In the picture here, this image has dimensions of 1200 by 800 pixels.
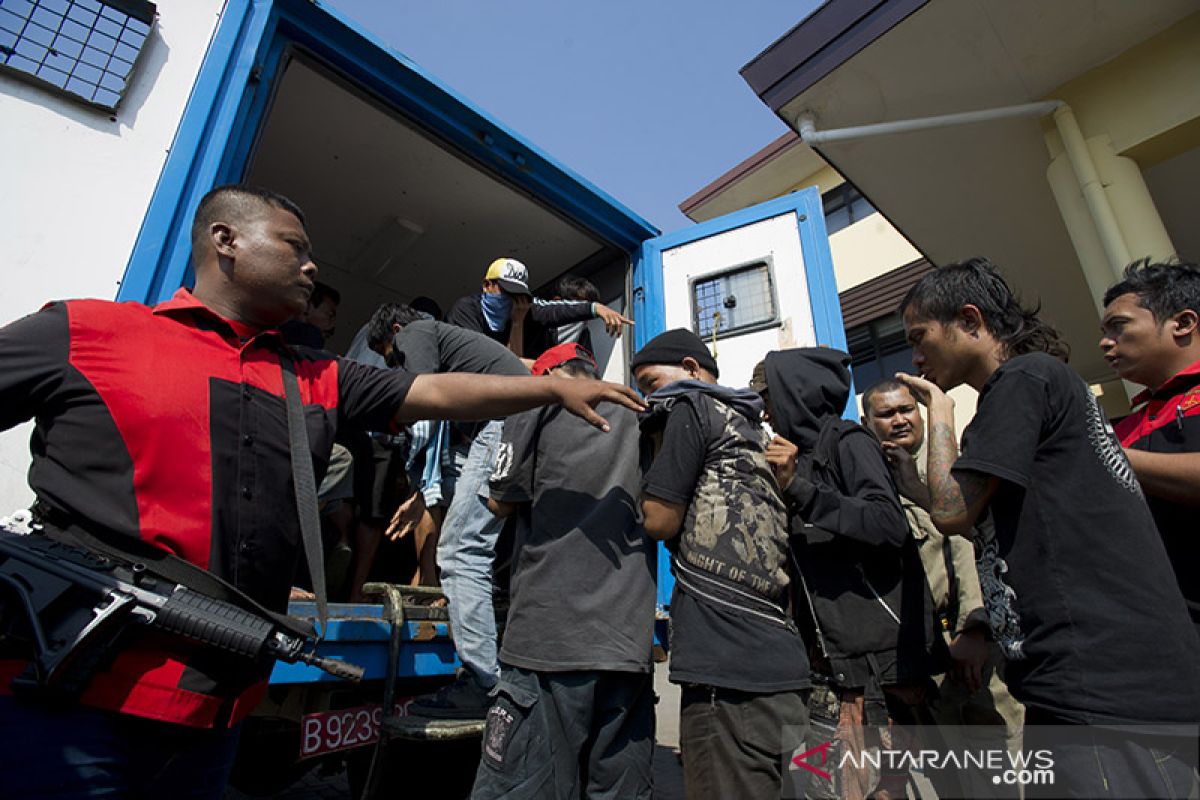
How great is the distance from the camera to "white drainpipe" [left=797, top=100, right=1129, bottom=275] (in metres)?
3.71

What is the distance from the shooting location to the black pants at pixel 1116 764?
0.97 m

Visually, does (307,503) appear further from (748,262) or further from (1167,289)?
(748,262)

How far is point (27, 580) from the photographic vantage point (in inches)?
38.4

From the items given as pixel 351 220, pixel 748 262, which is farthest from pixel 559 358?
pixel 351 220

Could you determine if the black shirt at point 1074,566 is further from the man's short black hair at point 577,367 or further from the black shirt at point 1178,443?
the man's short black hair at point 577,367

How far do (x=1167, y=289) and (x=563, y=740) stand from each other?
88.0 inches

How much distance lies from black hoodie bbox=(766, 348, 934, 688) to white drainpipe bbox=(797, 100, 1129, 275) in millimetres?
2721

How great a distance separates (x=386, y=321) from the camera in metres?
3.34

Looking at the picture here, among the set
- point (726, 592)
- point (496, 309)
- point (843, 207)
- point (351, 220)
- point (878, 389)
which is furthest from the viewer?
point (843, 207)

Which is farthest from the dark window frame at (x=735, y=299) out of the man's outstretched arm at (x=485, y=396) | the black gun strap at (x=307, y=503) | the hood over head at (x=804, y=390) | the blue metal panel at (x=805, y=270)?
the black gun strap at (x=307, y=503)

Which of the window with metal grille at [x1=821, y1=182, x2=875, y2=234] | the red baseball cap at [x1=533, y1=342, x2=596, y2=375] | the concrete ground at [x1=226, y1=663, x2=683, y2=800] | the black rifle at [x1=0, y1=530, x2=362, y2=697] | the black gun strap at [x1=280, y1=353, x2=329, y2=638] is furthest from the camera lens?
the window with metal grille at [x1=821, y1=182, x2=875, y2=234]

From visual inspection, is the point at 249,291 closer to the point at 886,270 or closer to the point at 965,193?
the point at 965,193

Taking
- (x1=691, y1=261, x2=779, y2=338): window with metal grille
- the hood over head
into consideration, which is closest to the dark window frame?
(x1=691, y1=261, x2=779, y2=338): window with metal grille

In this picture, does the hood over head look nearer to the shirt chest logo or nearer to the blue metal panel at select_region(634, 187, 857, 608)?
the blue metal panel at select_region(634, 187, 857, 608)
